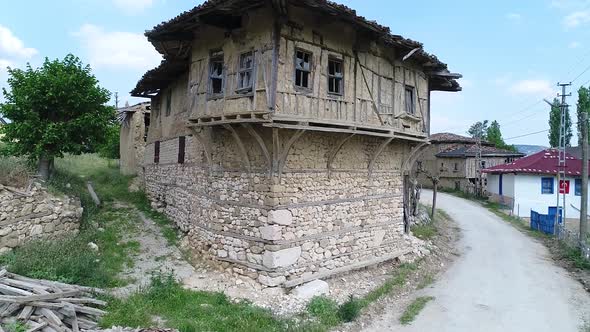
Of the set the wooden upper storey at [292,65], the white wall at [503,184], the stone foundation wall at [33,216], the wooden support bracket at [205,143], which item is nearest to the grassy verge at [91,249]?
the stone foundation wall at [33,216]

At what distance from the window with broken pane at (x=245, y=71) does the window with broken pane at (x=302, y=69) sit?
128cm

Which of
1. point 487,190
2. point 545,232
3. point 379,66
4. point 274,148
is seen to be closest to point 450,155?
point 487,190

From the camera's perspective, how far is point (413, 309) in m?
11.4

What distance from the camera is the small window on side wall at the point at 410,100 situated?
51.4 ft

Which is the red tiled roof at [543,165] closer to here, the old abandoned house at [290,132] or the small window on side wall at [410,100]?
the small window on side wall at [410,100]

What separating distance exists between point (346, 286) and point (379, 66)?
744 centimetres

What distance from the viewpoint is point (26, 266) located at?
33.6 feet

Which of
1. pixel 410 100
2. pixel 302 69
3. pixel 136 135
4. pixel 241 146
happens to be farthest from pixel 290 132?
pixel 136 135

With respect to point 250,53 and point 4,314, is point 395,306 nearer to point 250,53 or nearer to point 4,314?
point 250,53

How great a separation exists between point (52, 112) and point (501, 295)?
669 inches

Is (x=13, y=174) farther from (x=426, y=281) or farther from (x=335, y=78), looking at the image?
(x=426, y=281)

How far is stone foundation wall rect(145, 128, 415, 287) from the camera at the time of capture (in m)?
11.4

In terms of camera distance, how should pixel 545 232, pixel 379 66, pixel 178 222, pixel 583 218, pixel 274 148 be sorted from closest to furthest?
1. pixel 274 148
2. pixel 379 66
3. pixel 178 222
4. pixel 583 218
5. pixel 545 232

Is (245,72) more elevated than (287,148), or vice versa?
(245,72)
